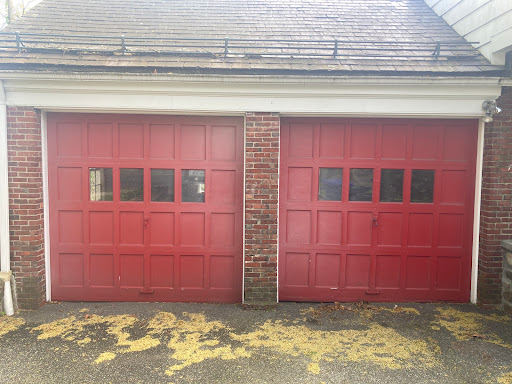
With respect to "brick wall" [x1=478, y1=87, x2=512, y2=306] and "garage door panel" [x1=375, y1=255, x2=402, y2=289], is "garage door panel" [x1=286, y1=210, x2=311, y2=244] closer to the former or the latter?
"garage door panel" [x1=375, y1=255, x2=402, y2=289]

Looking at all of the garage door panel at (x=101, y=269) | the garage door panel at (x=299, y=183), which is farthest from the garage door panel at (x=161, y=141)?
the garage door panel at (x=299, y=183)

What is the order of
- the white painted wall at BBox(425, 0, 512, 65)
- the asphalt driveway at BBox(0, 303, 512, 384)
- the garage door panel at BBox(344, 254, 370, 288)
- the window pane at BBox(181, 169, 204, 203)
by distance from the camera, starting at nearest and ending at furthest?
the asphalt driveway at BBox(0, 303, 512, 384) < the white painted wall at BBox(425, 0, 512, 65) < the window pane at BBox(181, 169, 204, 203) < the garage door panel at BBox(344, 254, 370, 288)

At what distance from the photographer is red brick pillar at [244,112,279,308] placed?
432 cm

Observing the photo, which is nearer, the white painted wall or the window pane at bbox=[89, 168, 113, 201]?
the white painted wall

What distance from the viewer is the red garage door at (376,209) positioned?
454cm

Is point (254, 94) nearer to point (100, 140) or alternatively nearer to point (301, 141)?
point (301, 141)

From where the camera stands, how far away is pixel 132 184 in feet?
14.9

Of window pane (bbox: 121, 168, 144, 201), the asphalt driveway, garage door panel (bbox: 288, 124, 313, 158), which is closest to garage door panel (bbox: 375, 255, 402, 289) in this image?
the asphalt driveway

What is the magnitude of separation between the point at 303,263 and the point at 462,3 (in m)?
4.38

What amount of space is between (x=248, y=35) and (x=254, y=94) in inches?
51.3

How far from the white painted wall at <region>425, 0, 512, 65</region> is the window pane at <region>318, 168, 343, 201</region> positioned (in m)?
2.38

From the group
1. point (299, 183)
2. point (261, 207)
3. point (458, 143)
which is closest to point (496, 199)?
point (458, 143)

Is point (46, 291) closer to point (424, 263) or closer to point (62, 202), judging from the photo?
point (62, 202)

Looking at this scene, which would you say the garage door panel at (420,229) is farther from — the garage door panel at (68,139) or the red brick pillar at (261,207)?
the garage door panel at (68,139)
